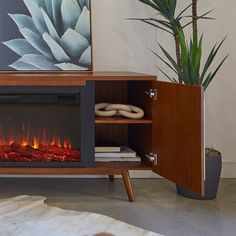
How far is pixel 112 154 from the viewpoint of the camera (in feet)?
6.77

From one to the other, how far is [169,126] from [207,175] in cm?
38

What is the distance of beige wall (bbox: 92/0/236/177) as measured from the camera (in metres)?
2.40

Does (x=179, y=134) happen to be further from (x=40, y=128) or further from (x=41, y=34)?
(x=41, y=34)

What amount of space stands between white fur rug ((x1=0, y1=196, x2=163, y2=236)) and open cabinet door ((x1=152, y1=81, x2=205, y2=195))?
30 centimetres

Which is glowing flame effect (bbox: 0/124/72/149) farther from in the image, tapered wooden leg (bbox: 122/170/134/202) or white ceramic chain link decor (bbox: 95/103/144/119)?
tapered wooden leg (bbox: 122/170/134/202)

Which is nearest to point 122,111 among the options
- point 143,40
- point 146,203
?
point 146,203

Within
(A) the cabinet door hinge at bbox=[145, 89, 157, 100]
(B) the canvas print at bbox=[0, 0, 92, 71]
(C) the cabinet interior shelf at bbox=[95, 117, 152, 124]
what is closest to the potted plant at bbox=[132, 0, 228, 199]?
(A) the cabinet door hinge at bbox=[145, 89, 157, 100]

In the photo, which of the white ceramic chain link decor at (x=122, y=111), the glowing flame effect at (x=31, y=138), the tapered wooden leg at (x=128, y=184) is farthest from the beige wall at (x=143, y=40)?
the tapered wooden leg at (x=128, y=184)

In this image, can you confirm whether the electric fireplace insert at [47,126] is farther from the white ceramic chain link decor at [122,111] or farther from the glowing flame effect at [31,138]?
the white ceramic chain link decor at [122,111]

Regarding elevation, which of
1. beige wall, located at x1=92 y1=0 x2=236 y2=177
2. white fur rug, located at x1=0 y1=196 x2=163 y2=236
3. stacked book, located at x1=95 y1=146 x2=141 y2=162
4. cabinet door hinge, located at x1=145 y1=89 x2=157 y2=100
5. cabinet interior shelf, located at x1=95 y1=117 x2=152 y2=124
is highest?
beige wall, located at x1=92 y1=0 x2=236 y2=177

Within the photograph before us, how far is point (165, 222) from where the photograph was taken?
1.69m

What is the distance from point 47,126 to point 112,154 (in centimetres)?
36

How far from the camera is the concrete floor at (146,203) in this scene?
166cm

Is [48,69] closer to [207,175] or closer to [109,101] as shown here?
[109,101]
